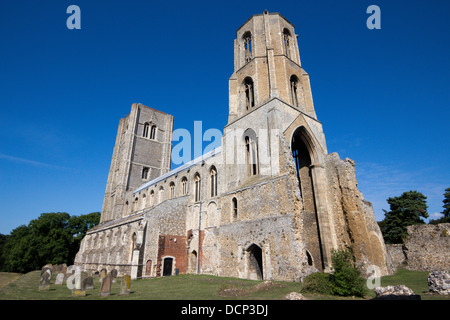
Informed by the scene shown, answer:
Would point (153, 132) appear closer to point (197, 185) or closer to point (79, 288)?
point (197, 185)

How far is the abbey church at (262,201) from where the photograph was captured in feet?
52.0

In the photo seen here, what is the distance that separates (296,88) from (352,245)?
1427cm

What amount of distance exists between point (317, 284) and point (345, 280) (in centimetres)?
103

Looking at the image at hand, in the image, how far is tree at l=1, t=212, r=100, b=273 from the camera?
3541 cm

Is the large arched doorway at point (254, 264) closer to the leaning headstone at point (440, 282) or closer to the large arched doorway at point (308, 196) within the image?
the large arched doorway at point (308, 196)

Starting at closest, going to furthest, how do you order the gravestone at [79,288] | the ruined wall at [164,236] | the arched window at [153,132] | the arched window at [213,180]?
the gravestone at [79,288] < the ruined wall at [164,236] < the arched window at [213,180] < the arched window at [153,132]

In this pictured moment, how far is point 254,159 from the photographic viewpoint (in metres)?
19.6

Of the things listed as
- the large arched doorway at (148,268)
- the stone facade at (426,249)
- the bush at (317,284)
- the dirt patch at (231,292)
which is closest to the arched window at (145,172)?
the large arched doorway at (148,268)

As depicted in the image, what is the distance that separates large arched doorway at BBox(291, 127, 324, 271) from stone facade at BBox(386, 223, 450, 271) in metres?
5.13

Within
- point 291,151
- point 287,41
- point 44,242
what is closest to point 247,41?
point 287,41

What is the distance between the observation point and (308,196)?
20.9 m

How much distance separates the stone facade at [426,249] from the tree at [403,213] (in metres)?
11.7

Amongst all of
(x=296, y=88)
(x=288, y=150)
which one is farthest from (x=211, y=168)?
(x=296, y=88)

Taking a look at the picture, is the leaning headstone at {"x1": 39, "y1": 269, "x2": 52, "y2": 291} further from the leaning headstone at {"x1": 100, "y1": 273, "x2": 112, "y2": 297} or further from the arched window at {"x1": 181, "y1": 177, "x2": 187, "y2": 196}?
the arched window at {"x1": 181, "y1": 177, "x2": 187, "y2": 196}
